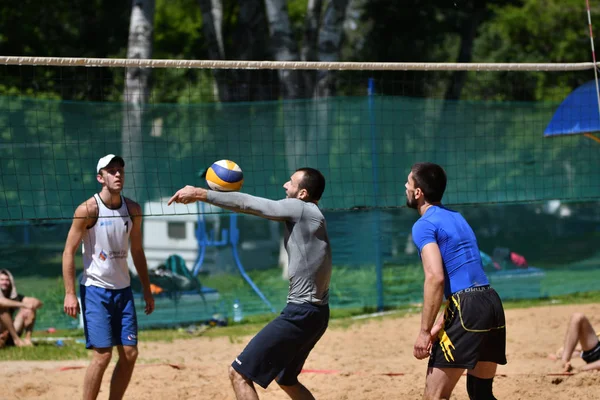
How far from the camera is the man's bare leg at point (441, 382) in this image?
423 centimetres

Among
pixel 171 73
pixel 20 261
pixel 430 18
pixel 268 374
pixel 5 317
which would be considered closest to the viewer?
pixel 268 374

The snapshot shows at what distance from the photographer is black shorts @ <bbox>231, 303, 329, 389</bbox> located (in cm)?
463

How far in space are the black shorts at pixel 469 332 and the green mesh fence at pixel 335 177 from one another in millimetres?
4367

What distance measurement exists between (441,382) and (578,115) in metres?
5.76

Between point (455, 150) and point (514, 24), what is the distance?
18433 millimetres

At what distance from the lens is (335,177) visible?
937cm

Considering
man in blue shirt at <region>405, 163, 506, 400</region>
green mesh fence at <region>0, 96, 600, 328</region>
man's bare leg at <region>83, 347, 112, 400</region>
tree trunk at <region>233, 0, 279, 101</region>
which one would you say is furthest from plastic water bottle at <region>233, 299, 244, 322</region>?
tree trunk at <region>233, 0, 279, 101</region>

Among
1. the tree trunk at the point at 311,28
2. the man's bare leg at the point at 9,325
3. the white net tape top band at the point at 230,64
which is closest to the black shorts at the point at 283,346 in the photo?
the white net tape top band at the point at 230,64

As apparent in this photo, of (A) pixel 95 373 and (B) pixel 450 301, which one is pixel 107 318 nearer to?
(A) pixel 95 373

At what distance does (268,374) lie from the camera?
4.65m

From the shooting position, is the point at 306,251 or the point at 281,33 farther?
the point at 281,33

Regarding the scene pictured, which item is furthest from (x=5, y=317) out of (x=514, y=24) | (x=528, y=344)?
(x=514, y=24)

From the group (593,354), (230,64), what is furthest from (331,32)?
(593,354)

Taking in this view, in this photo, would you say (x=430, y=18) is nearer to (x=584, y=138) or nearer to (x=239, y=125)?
(x=584, y=138)
